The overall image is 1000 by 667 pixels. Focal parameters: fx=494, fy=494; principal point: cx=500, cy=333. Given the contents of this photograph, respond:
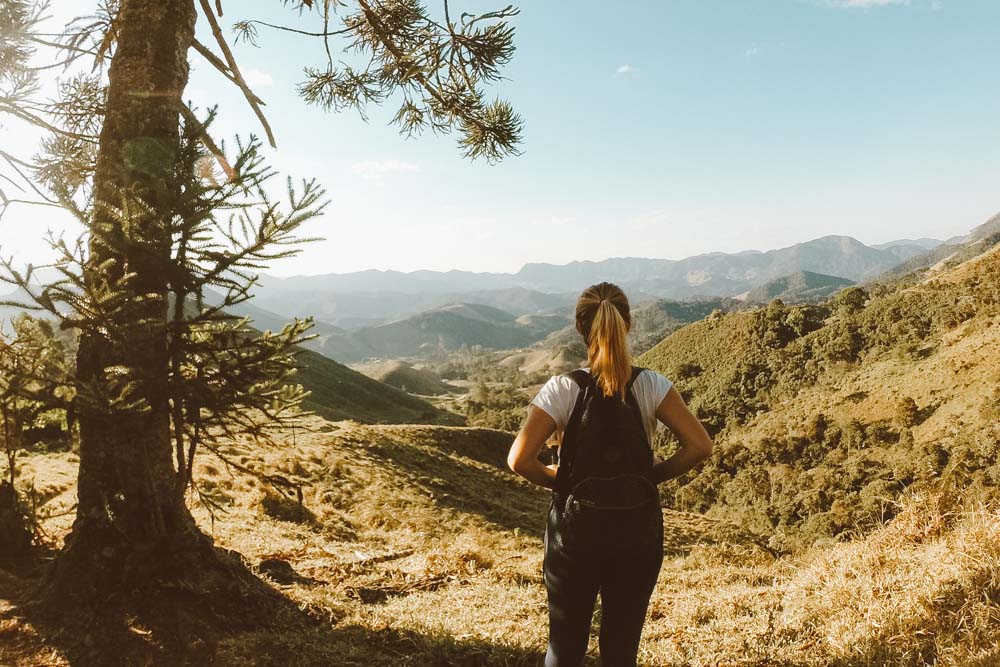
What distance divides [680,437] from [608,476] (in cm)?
51

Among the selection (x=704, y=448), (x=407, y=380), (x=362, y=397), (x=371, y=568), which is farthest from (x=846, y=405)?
(x=407, y=380)

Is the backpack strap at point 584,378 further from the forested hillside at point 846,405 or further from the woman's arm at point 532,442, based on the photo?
the forested hillside at point 846,405

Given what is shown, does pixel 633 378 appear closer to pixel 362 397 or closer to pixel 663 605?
pixel 663 605

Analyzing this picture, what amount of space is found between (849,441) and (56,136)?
3638 centimetres

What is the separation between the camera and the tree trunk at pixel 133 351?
135 inches

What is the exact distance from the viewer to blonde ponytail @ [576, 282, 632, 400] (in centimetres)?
222

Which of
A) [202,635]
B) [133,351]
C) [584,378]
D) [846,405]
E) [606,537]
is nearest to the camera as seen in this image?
[606,537]

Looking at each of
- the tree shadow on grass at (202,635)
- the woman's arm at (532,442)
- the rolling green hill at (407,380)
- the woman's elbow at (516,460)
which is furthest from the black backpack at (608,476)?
the rolling green hill at (407,380)

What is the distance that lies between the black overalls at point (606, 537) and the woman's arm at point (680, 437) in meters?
0.14

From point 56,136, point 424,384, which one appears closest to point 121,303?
point 56,136

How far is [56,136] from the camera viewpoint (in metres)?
5.77

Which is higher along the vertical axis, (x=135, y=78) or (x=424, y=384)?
(x=135, y=78)

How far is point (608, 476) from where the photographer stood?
2242mm

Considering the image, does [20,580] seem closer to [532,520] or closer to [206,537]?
[206,537]
